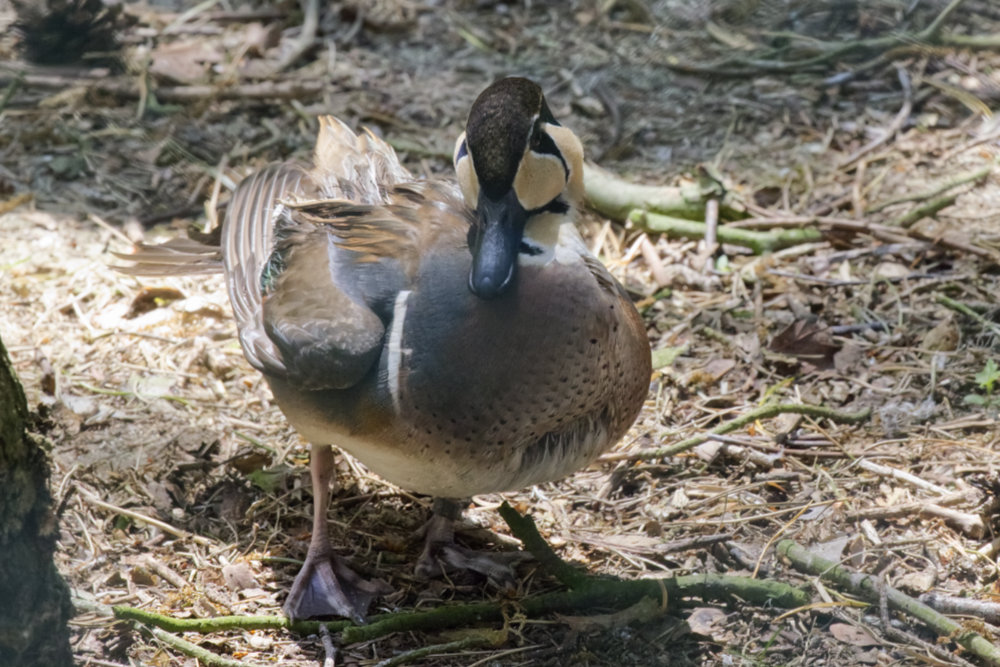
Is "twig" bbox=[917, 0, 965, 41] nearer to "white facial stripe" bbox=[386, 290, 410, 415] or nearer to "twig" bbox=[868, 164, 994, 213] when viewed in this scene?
"twig" bbox=[868, 164, 994, 213]

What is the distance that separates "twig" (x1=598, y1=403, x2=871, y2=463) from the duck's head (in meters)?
1.15

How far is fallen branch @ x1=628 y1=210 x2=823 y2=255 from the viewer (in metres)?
5.05

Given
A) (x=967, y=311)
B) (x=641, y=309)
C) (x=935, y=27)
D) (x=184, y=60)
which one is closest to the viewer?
(x=967, y=311)

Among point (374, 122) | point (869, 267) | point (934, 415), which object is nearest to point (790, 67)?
point (869, 267)

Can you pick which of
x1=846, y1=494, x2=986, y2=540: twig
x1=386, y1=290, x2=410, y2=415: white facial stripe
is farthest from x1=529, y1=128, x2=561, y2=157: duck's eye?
x1=846, y1=494, x2=986, y2=540: twig

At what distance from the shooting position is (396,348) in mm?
3221

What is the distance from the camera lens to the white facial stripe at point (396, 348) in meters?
3.19

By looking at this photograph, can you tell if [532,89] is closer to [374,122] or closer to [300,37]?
[374,122]

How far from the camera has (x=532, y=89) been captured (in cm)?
302

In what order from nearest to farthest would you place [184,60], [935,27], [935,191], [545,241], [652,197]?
[545,241]
[935,191]
[652,197]
[935,27]
[184,60]

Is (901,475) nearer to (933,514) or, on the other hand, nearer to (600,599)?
(933,514)

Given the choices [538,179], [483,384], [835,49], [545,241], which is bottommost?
[483,384]

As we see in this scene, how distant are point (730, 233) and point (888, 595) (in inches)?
90.4

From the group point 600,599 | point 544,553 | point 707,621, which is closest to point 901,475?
point 707,621
